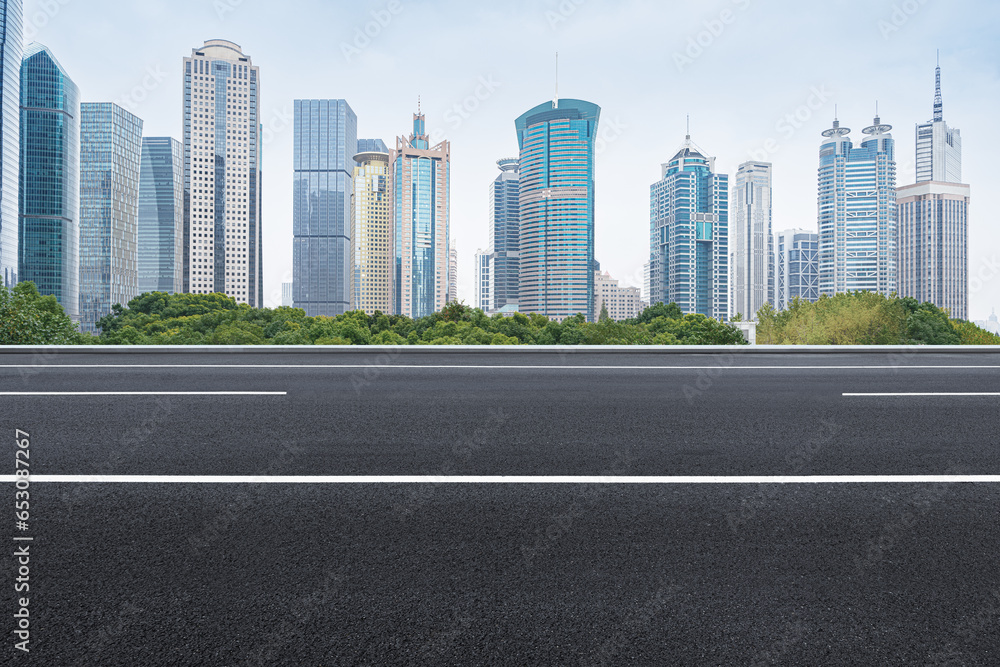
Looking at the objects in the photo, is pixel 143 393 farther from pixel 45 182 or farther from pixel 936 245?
pixel 45 182

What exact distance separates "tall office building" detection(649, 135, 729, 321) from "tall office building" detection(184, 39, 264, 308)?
126471 mm

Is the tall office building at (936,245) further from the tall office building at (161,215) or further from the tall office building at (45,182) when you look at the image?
the tall office building at (161,215)

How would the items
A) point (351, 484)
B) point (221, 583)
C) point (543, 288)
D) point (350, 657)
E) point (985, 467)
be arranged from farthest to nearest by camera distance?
1. point (543, 288)
2. point (985, 467)
3. point (351, 484)
4. point (221, 583)
5. point (350, 657)

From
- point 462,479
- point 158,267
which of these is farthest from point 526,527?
point 158,267

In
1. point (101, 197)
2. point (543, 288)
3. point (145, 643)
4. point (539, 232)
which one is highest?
point (101, 197)

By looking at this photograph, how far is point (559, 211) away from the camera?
15825cm

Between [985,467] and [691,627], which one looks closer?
[691,627]

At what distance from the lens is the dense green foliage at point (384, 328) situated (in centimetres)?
2323

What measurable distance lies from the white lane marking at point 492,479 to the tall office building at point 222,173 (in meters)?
191

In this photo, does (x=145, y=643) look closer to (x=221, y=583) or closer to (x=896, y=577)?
(x=221, y=583)

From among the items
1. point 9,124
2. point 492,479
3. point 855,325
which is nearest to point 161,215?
point 9,124

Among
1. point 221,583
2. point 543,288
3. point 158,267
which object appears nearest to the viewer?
point 221,583

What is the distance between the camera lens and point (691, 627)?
2029 mm

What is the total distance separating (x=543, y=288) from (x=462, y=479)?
519ft
